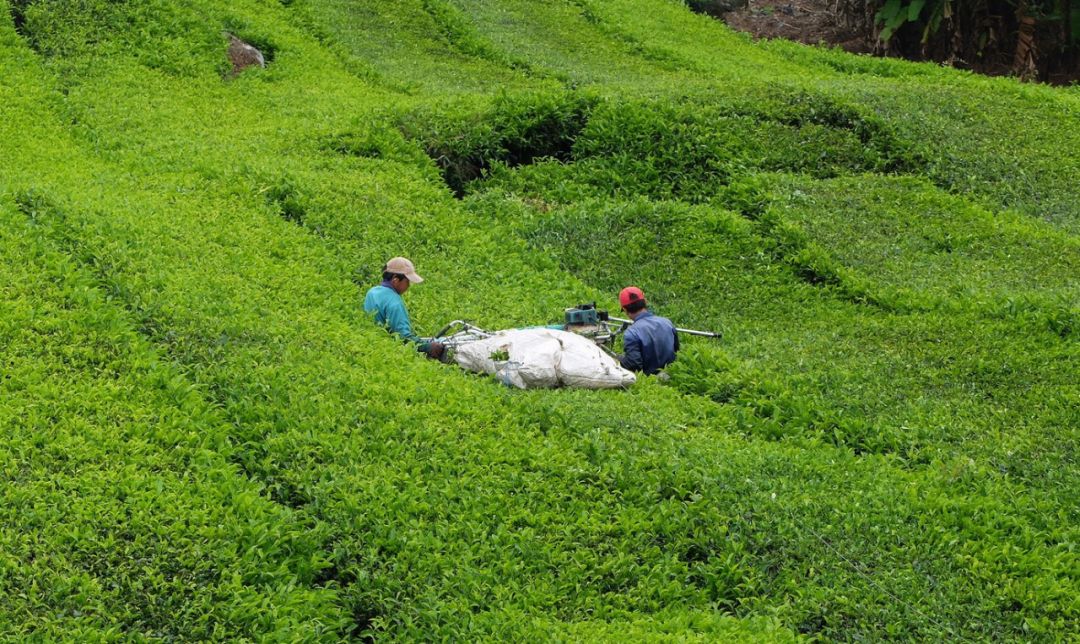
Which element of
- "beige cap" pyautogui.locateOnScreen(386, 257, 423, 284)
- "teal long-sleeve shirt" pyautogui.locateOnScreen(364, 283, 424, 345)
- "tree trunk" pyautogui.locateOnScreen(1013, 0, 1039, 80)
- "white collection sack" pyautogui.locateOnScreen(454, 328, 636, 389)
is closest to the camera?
"white collection sack" pyautogui.locateOnScreen(454, 328, 636, 389)

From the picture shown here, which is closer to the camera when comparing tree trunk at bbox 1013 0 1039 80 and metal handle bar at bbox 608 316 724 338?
metal handle bar at bbox 608 316 724 338

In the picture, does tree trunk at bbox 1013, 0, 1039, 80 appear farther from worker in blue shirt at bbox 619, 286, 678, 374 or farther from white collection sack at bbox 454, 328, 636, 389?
white collection sack at bbox 454, 328, 636, 389

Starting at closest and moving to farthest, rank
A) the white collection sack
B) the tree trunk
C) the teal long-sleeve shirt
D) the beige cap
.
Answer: the white collection sack
the teal long-sleeve shirt
the beige cap
the tree trunk

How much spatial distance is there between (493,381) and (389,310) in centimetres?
150

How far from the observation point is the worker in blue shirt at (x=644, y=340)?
448 inches

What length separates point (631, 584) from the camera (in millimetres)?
8180

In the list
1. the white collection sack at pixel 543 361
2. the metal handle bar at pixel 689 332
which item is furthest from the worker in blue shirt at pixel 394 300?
the metal handle bar at pixel 689 332

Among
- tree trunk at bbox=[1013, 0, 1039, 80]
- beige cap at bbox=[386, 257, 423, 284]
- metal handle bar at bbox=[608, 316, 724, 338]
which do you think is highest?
tree trunk at bbox=[1013, 0, 1039, 80]

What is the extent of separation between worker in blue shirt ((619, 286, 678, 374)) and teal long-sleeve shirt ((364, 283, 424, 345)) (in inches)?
78.3

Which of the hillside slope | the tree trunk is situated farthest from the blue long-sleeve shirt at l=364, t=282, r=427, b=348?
the tree trunk

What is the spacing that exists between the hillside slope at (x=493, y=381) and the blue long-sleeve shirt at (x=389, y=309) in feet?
1.36

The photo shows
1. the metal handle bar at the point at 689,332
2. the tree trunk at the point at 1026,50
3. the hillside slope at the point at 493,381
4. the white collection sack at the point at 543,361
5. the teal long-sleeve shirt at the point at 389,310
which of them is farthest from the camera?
the tree trunk at the point at 1026,50

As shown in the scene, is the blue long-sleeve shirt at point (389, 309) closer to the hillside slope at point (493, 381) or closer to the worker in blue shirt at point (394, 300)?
the worker in blue shirt at point (394, 300)

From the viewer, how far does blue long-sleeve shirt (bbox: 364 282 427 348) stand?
11242 mm
